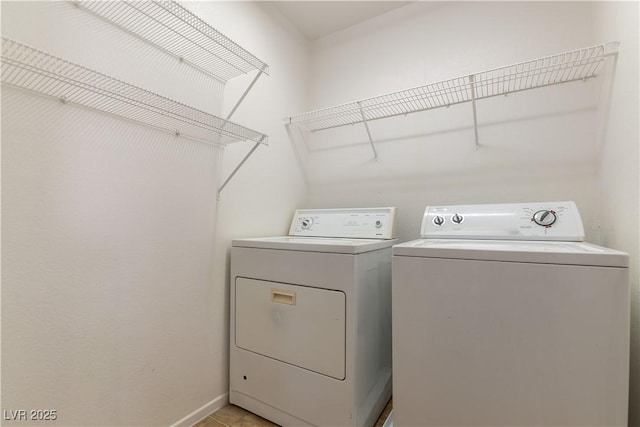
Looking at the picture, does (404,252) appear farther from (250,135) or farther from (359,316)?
(250,135)

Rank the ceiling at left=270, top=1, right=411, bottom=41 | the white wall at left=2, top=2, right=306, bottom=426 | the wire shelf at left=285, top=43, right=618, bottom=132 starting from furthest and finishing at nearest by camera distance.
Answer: the ceiling at left=270, top=1, right=411, bottom=41, the wire shelf at left=285, top=43, right=618, bottom=132, the white wall at left=2, top=2, right=306, bottom=426

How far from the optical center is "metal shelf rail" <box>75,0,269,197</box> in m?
1.10

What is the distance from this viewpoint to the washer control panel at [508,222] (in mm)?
1257

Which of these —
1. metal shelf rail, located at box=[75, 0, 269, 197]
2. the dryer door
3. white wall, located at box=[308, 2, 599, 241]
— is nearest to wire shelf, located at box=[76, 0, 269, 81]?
metal shelf rail, located at box=[75, 0, 269, 197]

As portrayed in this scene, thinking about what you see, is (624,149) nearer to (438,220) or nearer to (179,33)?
(438,220)

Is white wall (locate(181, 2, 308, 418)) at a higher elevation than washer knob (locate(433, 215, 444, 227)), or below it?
higher

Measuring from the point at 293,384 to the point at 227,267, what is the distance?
2.32ft

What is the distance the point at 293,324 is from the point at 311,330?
10cm

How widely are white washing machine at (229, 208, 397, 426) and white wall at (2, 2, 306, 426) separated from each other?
0.18 metres

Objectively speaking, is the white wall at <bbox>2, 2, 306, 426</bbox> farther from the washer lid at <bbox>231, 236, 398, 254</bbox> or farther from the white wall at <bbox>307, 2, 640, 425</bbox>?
the white wall at <bbox>307, 2, 640, 425</bbox>

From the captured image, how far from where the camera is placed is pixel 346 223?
5.98ft

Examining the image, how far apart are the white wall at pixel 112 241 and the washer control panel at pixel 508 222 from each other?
1148 mm

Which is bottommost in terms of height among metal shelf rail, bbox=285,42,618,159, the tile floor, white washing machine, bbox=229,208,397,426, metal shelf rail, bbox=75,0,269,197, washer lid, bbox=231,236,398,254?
the tile floor

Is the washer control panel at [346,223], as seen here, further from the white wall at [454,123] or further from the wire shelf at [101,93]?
the wire shelf at [101,93]
